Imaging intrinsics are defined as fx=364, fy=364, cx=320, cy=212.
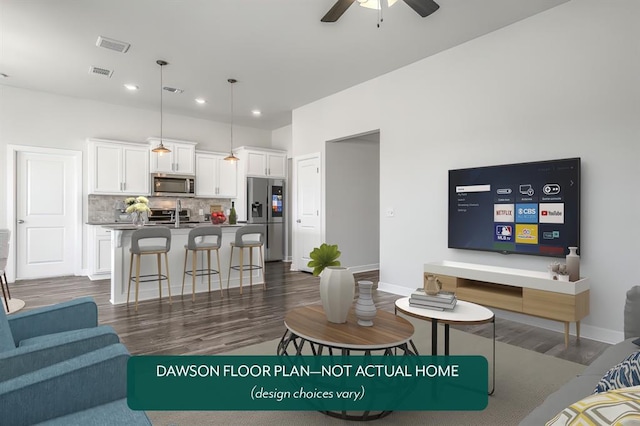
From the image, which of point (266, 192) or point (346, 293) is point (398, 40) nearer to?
point (346, 293)

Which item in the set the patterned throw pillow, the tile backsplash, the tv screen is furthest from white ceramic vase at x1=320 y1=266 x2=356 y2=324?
the tile backsplash

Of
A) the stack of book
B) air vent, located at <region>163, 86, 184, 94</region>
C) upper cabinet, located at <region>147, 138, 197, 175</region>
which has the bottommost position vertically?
the stack of book

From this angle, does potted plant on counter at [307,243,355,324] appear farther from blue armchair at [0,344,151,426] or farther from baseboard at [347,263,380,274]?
baseboard at [347,263,380,274]

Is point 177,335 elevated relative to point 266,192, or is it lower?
lower

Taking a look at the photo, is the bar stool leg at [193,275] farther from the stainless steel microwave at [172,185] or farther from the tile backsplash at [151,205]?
the tile backsplash at [151,205]

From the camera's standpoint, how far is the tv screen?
3.44 metres

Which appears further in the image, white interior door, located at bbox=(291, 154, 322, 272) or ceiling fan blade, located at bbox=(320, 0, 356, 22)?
white interior door, located at bbox=(291, 154, 322, 272)

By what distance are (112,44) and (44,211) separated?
3587mm

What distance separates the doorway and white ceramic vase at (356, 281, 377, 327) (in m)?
6.27

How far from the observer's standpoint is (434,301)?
2.38m

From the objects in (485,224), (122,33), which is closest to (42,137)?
(122,33)

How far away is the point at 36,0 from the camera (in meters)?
3.44

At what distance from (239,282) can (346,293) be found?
3.71m

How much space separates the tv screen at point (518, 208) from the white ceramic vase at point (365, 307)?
2.40m
